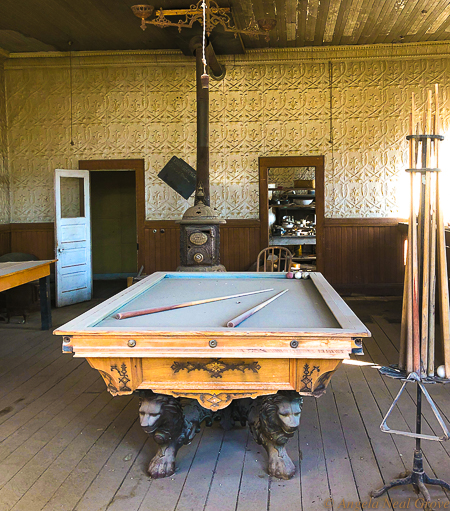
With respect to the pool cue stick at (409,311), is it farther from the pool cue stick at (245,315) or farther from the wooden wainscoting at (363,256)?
the wooden wainscoting at (363,256)

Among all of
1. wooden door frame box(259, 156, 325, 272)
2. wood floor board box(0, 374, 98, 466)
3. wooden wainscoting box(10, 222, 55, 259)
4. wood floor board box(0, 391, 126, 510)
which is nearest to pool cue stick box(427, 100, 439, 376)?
wood floor board box(0, 391, 126, 510)

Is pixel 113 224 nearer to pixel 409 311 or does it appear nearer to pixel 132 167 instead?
pixel 132 167

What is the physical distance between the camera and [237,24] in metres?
6.39

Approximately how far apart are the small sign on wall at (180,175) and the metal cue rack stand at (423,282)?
5.60 metres

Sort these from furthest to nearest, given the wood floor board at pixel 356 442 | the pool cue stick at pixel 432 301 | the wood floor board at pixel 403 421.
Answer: the wood floor board at pixel 403 421 < the wood floor board at pixel 356 442 < the pool cue stick at pixel 432 301

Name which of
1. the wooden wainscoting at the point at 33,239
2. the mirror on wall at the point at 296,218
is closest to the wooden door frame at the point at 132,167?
the wooden wainscoting at the point at 33,239

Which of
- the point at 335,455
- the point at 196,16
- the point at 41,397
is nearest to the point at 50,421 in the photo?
the point at 41,397

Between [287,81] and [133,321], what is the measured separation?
6152 millimetres

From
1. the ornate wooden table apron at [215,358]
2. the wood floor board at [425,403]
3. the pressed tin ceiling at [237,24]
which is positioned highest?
the pressed tin ceiling at [237,24]

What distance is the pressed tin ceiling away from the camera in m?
5.92

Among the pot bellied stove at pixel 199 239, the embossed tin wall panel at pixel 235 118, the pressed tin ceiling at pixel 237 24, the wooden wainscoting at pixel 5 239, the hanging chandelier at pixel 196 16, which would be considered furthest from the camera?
the wooden wainscoting at pixel 5 239

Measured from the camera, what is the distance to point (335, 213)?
300 inches

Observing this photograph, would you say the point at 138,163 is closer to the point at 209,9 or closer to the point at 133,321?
the point at 209,9

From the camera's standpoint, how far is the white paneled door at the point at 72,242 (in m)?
→ 7.13
